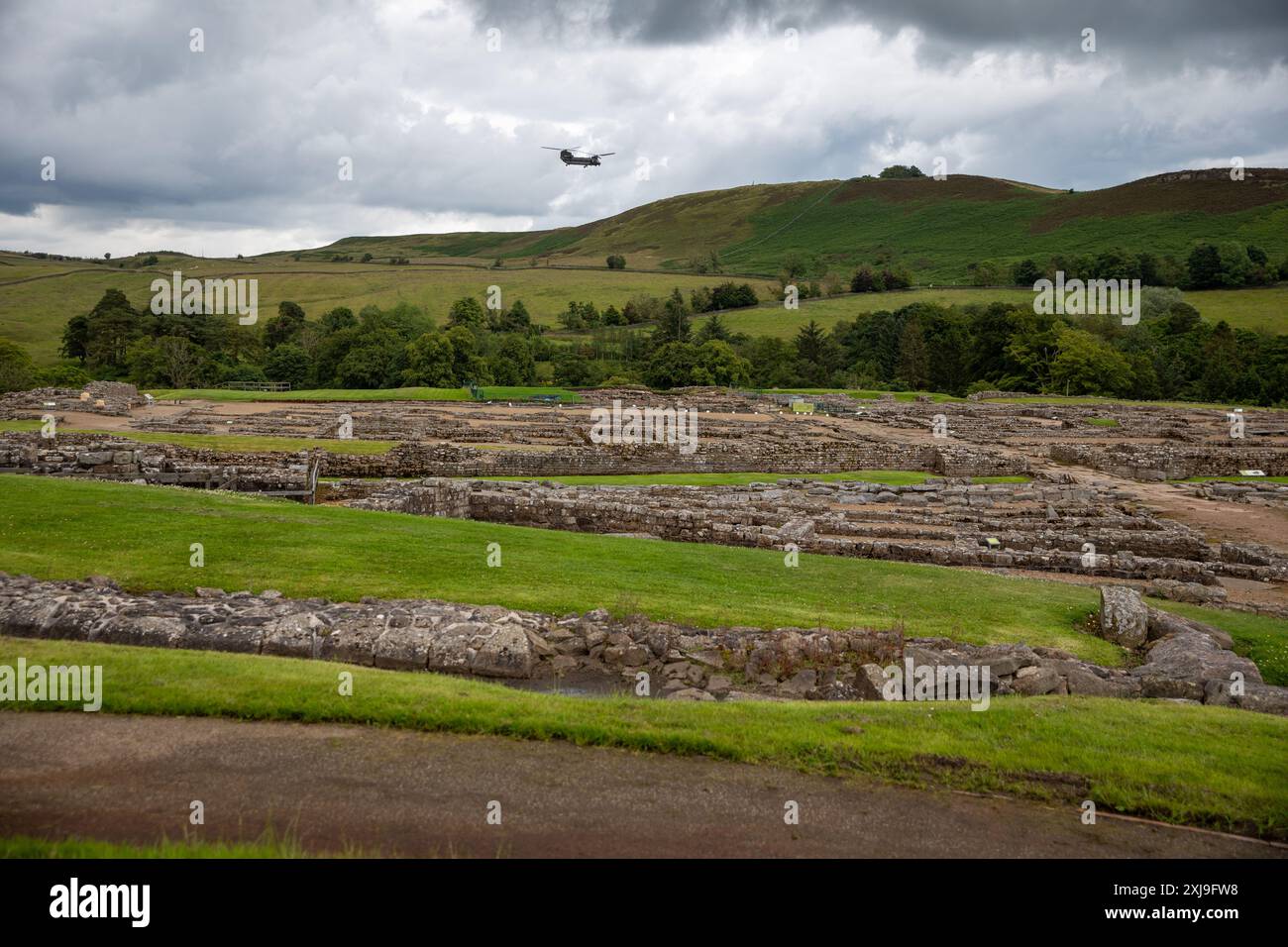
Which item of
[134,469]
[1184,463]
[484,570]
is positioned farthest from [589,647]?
[1184,463]

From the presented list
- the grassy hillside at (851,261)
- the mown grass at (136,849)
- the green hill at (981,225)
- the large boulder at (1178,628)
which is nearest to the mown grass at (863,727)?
the mown grass at (136,849)

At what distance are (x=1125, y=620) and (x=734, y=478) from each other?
70.0ft

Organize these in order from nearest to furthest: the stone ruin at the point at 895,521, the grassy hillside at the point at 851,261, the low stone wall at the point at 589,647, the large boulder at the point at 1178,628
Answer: the low stone wall at the point at 589,647
the large boulder at the point at 1178,628
the stone ruin at the point at 895,521
the grassy hillside at the point at 851,261

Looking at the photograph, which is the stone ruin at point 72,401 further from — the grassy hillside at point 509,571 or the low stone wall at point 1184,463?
the low stone wall at point 1184,463

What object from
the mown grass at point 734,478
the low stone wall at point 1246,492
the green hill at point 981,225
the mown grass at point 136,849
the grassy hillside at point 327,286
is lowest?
the mown grass at point 136,849

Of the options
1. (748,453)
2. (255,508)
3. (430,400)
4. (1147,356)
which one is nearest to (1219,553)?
(748,453)

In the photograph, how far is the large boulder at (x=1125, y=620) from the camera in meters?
13.3

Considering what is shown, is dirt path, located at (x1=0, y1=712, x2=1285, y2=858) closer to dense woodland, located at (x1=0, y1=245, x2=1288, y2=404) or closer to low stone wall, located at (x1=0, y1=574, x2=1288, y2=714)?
low stone wall, located at (x1=0, y1=574, x2=1288, y2=714)

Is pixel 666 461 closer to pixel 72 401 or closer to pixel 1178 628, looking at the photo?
pixel 1178 628

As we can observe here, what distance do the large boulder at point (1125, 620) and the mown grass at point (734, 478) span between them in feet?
58.4

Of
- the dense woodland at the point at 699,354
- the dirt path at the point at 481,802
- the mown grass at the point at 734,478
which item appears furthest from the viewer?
the dense woodland at the point at 699,354

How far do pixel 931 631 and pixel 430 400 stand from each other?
51.7 m

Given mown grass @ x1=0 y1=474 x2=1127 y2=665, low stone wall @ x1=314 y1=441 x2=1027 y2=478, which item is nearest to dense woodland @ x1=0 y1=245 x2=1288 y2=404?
low stone wall @ x1=314 y1=441 x2=1027 y2=478

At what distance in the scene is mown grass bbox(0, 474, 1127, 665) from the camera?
13.2 meters
